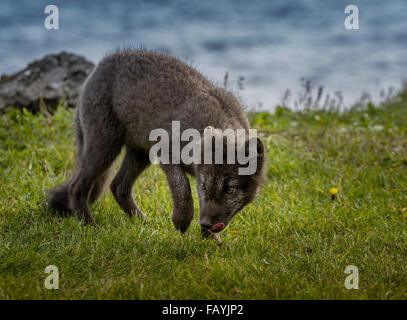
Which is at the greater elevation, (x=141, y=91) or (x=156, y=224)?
(x=141, y=91)

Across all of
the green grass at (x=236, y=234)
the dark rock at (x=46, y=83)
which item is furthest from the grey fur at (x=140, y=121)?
the dark rock at (x=46, y=83)

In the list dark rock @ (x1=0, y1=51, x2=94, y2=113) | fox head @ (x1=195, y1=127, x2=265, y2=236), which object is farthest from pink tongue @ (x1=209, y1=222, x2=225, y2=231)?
dark rock @ (x1=0, y1=51, x2=94, y2=113)

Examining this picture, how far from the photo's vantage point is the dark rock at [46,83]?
8.72 m

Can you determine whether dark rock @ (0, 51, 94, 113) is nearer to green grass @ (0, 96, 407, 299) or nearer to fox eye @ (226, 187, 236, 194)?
green grass @ (0, 96, 407, 299)

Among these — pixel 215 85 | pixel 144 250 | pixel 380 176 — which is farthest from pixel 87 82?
pixel 380 176

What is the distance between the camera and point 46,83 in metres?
9.05

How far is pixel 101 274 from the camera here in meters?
3.37

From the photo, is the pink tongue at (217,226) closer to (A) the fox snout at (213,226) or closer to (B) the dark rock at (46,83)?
(A) the fox snout at (213,226)

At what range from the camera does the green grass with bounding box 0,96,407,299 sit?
3.17 metres

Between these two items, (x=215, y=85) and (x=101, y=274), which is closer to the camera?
(x=101, y=274)

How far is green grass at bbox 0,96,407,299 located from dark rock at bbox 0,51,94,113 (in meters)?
1.11
